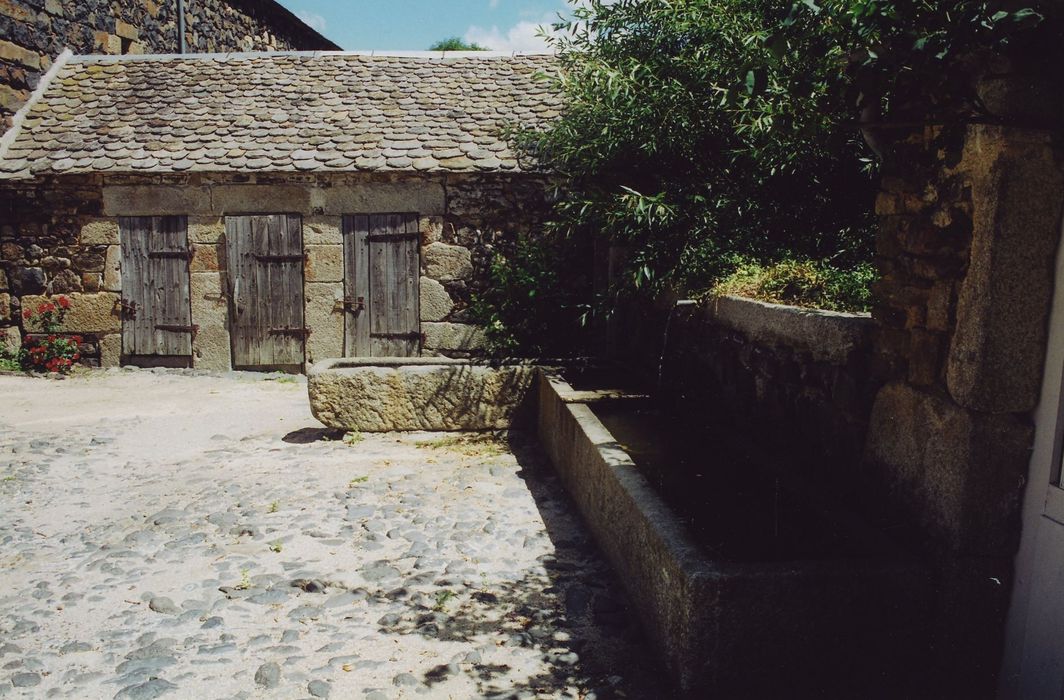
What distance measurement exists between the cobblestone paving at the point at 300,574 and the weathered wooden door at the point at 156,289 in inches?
125

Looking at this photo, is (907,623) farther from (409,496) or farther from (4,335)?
(4,335)

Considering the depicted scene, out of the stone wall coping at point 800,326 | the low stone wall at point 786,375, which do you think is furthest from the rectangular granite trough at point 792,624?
the stone wall coping at point 800,326

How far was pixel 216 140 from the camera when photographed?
9031 mm

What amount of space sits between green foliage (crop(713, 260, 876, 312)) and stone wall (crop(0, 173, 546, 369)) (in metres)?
4.39

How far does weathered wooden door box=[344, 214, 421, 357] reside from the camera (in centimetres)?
882

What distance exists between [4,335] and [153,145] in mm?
2841

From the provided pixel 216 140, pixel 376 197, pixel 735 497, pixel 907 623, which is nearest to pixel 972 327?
pixel 907 623

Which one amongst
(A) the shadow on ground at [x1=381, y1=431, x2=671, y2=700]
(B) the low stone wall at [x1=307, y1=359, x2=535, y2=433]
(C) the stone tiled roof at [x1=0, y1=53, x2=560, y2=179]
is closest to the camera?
(A) the shadow on ground at [x1=381, y1=431, x2=671, y2=700]

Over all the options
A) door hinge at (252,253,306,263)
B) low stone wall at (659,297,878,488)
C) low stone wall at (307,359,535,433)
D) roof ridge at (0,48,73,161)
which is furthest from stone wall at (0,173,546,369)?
low stone wall at (659,297,878,488)

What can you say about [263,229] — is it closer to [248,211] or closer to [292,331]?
[248,211]

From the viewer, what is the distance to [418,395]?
19.5ft

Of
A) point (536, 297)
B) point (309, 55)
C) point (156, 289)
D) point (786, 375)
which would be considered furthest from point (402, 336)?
point (786, 375)

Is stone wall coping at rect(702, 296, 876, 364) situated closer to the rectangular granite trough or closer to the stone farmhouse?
the rectangular granite trough

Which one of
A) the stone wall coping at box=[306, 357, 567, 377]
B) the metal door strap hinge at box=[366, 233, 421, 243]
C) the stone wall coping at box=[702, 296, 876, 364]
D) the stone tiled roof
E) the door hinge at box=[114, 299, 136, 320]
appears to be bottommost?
the stone wall coping at box=[306, 357, 567, 377]
